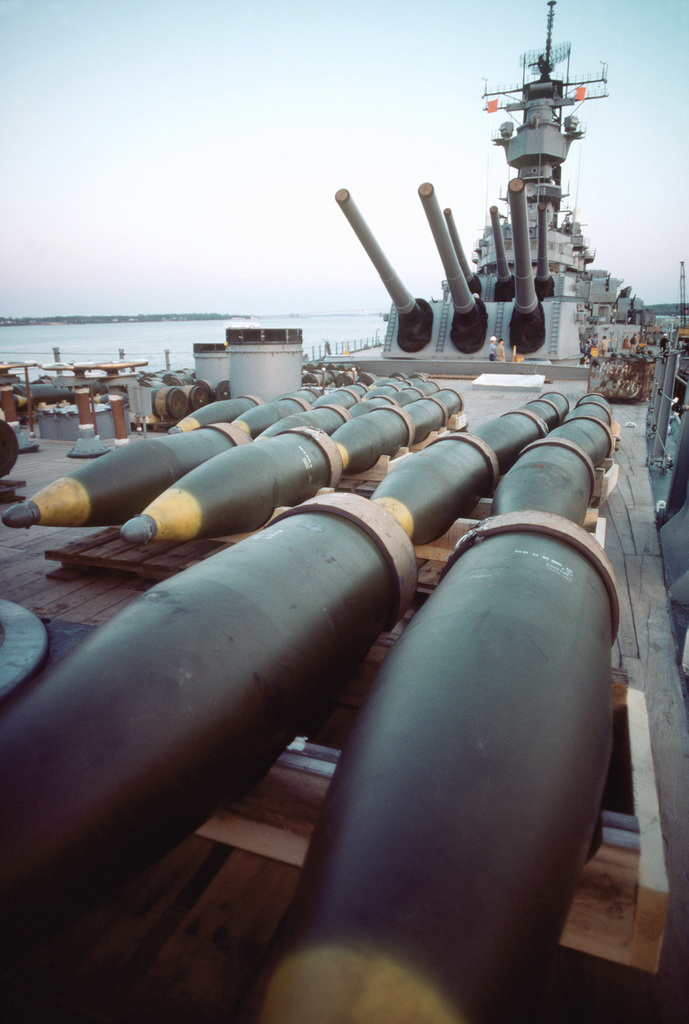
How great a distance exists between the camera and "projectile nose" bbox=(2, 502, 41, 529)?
2.51m

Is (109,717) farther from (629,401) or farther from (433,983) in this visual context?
(629,401)

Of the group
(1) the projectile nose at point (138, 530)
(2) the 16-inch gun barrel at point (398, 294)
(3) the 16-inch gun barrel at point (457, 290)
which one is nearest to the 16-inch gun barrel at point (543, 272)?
(3) the 16-inch gun barrel at point (457, 290)

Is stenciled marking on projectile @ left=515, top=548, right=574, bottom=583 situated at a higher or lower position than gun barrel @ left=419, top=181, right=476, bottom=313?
lower

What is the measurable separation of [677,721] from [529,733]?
153cm

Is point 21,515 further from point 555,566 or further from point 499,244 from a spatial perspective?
point 499,244

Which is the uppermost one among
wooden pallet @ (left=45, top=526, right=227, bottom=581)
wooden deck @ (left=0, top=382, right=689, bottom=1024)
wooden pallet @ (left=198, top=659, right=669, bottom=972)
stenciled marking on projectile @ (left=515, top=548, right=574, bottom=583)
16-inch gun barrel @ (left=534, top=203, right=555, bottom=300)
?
16-inch gun barrel @ (left=534, top=203, right=555, bottom=300)

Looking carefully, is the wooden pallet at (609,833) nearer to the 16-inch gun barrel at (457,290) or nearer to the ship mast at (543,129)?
the 16-inch gun barrel at (457,290)

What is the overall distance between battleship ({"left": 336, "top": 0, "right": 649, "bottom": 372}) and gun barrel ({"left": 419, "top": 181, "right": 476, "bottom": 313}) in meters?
0.02

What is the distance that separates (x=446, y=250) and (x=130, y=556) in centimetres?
785

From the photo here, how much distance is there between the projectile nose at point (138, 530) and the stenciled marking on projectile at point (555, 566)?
1.54 metres

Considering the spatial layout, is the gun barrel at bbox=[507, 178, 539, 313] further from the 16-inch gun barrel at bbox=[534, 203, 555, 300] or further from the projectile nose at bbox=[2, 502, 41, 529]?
the projectile nose at bbox=[2, 502, 41, 529]

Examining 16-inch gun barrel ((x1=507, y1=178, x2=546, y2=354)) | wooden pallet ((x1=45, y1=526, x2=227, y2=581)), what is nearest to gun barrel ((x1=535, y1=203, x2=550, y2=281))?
16-inch gun barrel ((x1=507, y1=178, x2=546, y2=354))

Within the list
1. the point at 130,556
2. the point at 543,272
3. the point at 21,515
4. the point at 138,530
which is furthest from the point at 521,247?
the point at 21,515

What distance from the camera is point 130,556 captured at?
3.48m
